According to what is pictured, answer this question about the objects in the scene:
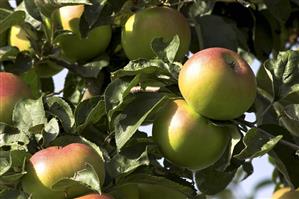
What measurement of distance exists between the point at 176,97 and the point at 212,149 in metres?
0.10

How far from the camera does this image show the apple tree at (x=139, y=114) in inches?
44.2

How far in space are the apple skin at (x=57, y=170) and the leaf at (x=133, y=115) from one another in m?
0.05

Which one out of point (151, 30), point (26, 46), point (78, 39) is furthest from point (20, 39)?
point (151, 30)

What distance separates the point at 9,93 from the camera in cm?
135

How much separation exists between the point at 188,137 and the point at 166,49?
0.14 meters

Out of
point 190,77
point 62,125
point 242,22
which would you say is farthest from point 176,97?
point 242,22

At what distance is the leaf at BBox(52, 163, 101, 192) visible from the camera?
104 centimetres

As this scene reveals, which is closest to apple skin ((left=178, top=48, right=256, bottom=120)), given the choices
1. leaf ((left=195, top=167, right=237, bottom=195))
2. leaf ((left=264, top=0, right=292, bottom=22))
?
leaf ((left=195, top=167, right=237, bottom=195))

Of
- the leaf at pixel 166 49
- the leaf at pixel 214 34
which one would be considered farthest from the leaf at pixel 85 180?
the leaf at pixel 214 34

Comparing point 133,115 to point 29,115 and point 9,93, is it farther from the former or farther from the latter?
point 9,93

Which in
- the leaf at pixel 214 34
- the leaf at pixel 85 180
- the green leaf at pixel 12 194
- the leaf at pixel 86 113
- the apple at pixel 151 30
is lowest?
the leaf at pixel 214 34

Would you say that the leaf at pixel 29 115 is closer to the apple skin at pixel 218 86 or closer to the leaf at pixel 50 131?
the leaf at pixel 50 131

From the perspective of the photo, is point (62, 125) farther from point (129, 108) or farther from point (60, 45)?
point (60, 45)

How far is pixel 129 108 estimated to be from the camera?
1184 millimetres
